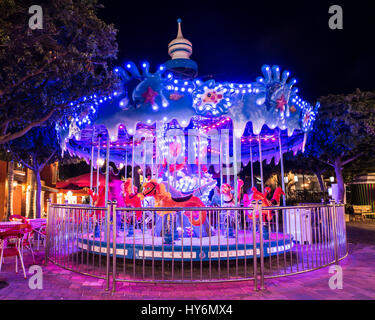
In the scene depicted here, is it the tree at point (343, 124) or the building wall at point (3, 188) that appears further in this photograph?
the building wall at point (3, 188)

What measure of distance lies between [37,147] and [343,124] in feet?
45.9

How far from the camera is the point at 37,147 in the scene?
1284 centimetres

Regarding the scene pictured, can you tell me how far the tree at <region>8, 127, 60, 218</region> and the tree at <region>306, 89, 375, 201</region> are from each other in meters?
12.1

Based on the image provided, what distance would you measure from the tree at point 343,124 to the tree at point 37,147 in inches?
477

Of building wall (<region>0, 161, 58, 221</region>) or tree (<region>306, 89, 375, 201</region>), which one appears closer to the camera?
tree (<region>306, 89, 375, 201</region>)

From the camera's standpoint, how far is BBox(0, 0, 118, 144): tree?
6.61m

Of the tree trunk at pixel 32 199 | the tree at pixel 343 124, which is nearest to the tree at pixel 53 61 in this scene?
the tree at pixel 343 124

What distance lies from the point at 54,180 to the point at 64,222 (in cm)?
2573

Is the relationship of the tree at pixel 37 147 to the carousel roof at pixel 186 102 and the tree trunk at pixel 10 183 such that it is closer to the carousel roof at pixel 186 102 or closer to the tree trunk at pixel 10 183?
the tree trunk at pixel 10 183

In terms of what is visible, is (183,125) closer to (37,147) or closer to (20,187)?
(37,147)

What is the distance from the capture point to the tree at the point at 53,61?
Answer: 6.61 meters

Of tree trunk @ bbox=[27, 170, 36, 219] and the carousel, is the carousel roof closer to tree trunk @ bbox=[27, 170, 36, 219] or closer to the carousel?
the carousel

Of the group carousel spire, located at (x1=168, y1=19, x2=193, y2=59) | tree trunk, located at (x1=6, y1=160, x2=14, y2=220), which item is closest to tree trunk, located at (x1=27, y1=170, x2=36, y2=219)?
tree trunk, located at (x1=6, y1=160, x2=14, y2=220)
